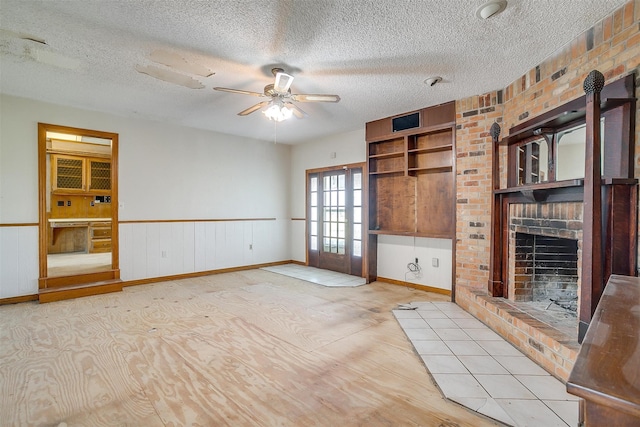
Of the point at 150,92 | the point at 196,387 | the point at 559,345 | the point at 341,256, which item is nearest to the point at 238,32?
the point at 150,92

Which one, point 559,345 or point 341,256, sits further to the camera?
point 341,256

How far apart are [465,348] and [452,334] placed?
0.28 metres

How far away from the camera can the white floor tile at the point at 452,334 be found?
2.71 metres

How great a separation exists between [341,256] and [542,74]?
3.88 metres

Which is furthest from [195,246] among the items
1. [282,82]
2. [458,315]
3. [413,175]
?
[458,315]

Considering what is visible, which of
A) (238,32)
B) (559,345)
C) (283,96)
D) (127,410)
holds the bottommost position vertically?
(127,410)

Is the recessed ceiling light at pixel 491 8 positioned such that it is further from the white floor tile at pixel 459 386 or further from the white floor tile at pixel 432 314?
the white floor tile at pixel 432 314

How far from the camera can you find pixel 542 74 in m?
2.79

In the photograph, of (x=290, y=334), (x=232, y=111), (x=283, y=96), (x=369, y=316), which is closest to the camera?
(x=290, y=334)

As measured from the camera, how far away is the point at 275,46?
8.30 feet

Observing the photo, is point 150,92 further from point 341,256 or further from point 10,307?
point 341,256

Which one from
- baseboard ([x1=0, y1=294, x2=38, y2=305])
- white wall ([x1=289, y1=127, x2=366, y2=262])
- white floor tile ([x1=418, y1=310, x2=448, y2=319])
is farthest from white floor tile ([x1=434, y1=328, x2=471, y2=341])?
baseboard ([x1=0, y1=294, x2=38, y2=305])

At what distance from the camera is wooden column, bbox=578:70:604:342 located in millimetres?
1863

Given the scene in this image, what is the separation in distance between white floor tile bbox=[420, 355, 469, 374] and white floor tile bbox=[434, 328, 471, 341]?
1.23 feet
